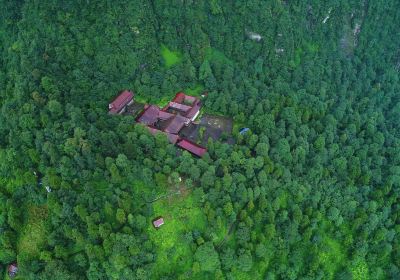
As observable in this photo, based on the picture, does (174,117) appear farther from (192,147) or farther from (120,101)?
(120,101)

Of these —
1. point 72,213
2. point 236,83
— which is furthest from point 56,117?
point 236,83

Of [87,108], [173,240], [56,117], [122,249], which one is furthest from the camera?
[87,108]

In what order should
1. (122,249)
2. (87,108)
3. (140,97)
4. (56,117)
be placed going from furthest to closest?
(140,97) < (87,108) < (56,117) < (122,249)

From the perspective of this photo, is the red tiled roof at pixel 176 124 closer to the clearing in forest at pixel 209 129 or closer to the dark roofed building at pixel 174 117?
the dark roofed building at pixel 174 117

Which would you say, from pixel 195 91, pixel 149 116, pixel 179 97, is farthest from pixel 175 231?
pixel 195 91

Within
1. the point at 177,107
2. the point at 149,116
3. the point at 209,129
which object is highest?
the point at 177,107

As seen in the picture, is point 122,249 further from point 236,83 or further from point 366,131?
point 366,131

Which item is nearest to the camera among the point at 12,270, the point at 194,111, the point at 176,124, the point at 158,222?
the point at 12,270

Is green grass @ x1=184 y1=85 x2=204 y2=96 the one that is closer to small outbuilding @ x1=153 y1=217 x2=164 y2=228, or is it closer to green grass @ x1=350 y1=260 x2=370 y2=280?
small outbuilding @ x1=153 y1=217 x2=164 y2=228
